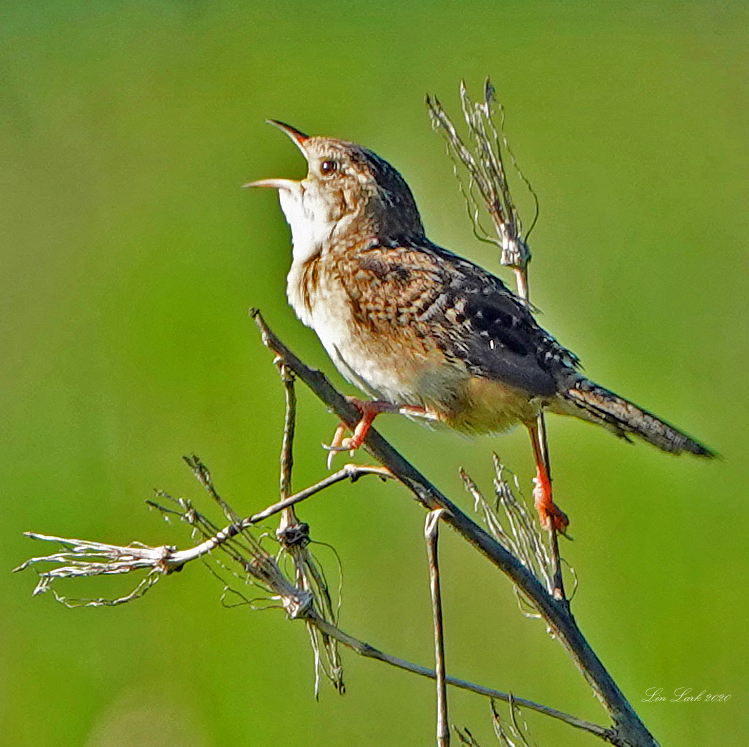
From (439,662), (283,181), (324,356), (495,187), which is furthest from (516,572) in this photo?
(324,356)

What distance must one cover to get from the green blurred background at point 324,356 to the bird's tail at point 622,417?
0.97 m

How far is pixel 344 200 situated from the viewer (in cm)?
412

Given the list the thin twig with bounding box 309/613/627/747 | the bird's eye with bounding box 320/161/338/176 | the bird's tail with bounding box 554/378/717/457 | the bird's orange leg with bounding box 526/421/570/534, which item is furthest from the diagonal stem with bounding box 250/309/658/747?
the bird's eye with bounding box 320/161/338/176

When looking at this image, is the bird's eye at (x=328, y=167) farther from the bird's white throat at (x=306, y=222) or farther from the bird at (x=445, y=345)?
the bird at (x=445, y=345)

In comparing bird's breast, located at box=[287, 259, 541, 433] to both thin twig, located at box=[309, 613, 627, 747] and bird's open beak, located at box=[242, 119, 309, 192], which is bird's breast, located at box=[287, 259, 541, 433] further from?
thin twig, located at box=[309, 613, 627, 747]

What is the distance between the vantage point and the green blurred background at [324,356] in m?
4.90

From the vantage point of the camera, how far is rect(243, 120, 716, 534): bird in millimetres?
3482

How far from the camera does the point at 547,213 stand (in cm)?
642

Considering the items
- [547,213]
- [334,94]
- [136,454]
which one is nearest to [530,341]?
[136,454]

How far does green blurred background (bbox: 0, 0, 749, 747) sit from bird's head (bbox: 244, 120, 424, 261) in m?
0.38

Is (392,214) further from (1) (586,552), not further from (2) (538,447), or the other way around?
(1) (586,552)

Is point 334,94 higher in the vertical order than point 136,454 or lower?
higher

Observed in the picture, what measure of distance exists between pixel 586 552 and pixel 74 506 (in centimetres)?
202

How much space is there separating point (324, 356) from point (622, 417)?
5.13 ft
